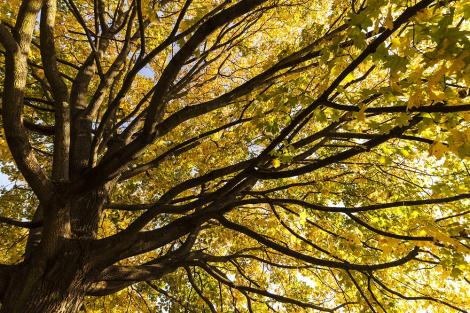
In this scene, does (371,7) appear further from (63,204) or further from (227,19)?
(63,204)

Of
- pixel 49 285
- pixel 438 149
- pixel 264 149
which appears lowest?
pixel 49 285

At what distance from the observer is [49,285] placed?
10.7ft

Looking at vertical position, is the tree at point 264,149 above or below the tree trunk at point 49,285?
above

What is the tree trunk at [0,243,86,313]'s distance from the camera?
3.17 metres

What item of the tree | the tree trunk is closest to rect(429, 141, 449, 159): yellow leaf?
the tree

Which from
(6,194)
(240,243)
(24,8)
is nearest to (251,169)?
(24,8)

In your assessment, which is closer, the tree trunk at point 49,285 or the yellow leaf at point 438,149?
the yellow leaf at point 438,149

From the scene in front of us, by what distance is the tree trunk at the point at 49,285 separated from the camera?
10.4 feet

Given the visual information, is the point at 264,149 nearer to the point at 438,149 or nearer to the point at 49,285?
the point at 438,149

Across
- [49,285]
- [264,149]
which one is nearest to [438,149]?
[264,149]

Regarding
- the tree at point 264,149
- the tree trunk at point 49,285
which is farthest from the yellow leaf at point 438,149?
the tree trunk at point 49,285

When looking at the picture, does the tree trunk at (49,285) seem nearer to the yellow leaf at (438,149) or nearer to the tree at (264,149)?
the tree at (264,149)

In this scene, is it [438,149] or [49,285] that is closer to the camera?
[438,149]

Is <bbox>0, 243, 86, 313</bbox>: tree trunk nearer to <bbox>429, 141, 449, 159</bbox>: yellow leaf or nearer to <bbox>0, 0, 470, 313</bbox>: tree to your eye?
<bbox>0, 0, 470, 313</bbox>: tree
